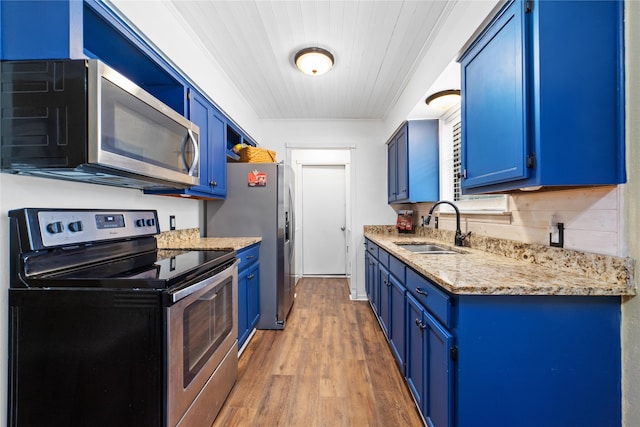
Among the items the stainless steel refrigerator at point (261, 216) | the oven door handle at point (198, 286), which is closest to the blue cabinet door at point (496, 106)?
the oven door handle at point (198, 286)

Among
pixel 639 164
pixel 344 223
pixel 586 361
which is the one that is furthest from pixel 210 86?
pixel 344 223

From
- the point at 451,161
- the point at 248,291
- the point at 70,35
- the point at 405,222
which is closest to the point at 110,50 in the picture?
the point at 70,35

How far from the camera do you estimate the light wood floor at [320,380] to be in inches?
60.4

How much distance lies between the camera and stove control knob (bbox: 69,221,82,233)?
1.17 m

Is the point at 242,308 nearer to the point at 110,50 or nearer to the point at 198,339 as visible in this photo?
the point at 198,339

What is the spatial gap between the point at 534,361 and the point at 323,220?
3983 mm

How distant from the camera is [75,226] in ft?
3.90

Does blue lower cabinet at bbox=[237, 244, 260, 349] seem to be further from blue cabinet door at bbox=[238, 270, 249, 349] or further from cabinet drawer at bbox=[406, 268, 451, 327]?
cabinet drawer at bbox=[406, 268, 451, 327]

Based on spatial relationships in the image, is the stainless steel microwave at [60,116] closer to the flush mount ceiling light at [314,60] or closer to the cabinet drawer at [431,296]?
the cabinet drawer at [431,296]

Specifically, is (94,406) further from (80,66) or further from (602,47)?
(602,47)

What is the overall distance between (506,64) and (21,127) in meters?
1.96

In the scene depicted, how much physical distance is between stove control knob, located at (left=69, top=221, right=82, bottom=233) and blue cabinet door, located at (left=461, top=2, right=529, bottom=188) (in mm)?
1948

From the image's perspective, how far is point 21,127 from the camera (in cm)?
95

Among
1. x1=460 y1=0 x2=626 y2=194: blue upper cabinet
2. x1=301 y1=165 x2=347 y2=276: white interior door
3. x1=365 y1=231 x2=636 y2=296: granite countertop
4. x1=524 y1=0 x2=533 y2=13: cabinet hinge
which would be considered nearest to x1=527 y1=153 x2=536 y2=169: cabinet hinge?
x1=460 y1=0 x2=626 y2=194: blue upper cabinet
